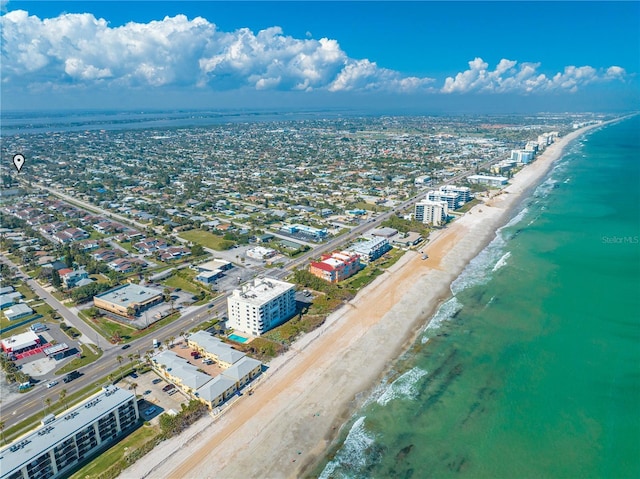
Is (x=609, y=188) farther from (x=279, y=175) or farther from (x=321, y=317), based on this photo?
(x=321, y=317)

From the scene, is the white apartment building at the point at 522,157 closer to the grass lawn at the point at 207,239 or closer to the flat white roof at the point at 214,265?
the grass lawn at the point at 207,239

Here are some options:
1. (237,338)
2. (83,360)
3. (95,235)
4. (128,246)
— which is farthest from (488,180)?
(83,360)

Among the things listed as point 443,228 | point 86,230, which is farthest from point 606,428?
point 86,230

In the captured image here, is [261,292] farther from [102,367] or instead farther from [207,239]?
[207,239]

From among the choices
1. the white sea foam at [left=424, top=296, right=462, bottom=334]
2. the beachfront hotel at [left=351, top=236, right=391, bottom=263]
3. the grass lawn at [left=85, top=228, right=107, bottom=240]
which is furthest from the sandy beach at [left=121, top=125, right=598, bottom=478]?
the grass lawn at [left=85, top=228, right=107, bottom=240]

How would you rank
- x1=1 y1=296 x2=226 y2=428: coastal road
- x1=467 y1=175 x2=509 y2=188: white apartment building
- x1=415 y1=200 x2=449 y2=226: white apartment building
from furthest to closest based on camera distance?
x1=467 y1=175 x2=509 y2=188: white apartment building → x1=415 y1=200 x2=449 y2=226: white apartment building → x1=1 y1=296 x2=226 y2=428: coastal road

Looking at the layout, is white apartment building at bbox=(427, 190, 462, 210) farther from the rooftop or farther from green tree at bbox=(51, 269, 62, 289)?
green tree at bbox=(51, 269, 62, 289)
